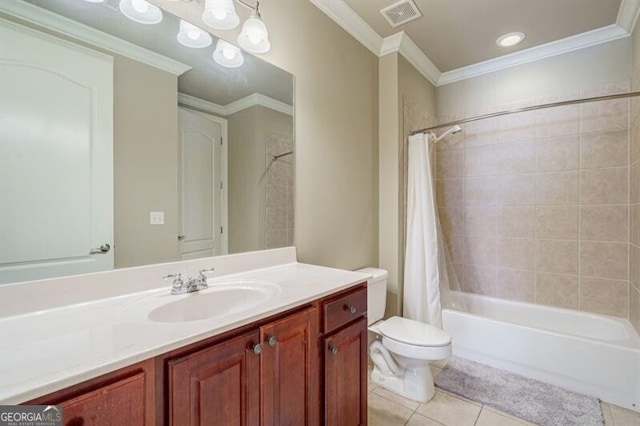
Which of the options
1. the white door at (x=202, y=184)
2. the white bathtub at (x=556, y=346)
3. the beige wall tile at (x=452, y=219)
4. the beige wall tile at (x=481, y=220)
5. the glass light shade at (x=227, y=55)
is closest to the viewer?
the white door at (x=202, y=184)

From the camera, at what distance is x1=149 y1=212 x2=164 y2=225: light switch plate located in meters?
1.17

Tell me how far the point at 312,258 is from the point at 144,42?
4.35 feet

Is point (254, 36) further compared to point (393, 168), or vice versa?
point (393, 168)

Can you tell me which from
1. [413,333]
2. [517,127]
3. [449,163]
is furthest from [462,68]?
[413,333]

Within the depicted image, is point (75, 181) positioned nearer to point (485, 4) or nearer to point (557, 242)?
point (485, 4)

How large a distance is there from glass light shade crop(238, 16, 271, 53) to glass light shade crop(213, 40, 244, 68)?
5 centimetres

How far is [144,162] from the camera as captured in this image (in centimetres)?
115

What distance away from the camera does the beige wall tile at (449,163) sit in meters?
2.86

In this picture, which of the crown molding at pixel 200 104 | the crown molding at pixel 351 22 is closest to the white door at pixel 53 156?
the crown molding at pixel 200 104

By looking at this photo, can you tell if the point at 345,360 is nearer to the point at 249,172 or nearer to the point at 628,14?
the point at 249,172

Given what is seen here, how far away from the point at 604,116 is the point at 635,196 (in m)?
0.65

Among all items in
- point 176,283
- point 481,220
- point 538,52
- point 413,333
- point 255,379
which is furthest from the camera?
point 481,220

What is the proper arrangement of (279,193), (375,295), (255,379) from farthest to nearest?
1. (375,295)
2. (279,193)
3. (255,379)

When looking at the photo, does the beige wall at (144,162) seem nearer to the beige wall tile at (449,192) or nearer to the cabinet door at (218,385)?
the cabinet door at (218,385)
